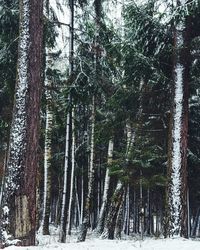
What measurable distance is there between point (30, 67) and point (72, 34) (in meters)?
6.38

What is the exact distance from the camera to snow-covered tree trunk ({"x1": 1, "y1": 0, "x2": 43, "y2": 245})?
896cm

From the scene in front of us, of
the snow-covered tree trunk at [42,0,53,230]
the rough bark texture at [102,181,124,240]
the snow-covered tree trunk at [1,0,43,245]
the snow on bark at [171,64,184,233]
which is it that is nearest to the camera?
the snow-covered tree trunk at [1,0,43,245]

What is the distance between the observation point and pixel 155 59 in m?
14.4

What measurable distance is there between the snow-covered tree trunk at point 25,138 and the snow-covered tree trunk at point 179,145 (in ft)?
15.6

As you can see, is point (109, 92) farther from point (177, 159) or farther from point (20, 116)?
point (20, 116)

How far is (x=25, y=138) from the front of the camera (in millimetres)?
9242

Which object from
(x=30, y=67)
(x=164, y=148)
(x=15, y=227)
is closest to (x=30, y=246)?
(x=15, y=227)

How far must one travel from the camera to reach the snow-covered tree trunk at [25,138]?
8961 millimetres

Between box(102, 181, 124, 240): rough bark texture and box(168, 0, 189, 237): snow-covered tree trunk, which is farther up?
box(168, 0, 189, 237): snow-covered tree trunk

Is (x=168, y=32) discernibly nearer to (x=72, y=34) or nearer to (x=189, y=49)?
(x=189, y=49)

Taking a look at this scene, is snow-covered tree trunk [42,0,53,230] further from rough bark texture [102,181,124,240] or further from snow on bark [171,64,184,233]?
snow on bark [171,64,184,233]

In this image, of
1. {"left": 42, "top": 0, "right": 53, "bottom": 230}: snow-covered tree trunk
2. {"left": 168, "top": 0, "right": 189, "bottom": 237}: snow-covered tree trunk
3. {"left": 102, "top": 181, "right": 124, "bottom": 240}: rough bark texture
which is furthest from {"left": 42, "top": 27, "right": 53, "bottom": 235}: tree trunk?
{"left": 168, "top": 0, "right": 189, "bottom": 237}: snow-covered tree trunk

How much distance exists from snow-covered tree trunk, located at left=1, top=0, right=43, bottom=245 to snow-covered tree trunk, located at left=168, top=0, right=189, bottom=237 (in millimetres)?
4750

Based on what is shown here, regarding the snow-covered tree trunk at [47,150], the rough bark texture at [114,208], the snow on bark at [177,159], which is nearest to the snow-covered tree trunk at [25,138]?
the snow on bark at [177,159]
